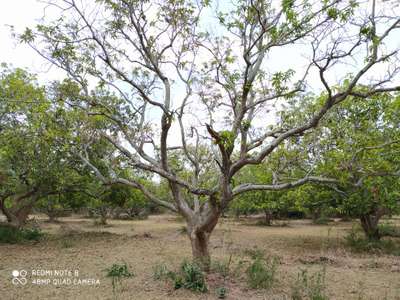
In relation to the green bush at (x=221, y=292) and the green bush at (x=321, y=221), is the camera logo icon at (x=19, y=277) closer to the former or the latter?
the green bush at (x=221, y=292)

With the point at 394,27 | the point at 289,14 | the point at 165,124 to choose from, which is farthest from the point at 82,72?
the point at 394,27

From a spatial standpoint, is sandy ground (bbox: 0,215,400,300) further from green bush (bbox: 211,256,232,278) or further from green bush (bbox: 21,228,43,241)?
green bush (bbox: 21,228,43,241)

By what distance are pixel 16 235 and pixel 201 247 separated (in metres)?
8.33

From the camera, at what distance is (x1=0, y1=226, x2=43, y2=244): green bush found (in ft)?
35.4

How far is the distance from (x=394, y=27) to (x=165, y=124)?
14.1ft

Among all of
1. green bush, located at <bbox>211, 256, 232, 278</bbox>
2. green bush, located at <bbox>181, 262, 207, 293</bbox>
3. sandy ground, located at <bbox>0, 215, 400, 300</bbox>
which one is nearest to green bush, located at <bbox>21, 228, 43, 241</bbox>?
sandy ground, located at <bbox>0, 215, 400, 300</bbox>

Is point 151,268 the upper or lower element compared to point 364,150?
lower

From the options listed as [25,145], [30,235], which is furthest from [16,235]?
[25,145]

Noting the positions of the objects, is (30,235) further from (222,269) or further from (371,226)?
(371,226)

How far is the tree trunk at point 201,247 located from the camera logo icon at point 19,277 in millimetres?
3475

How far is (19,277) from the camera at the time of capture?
20.7ft

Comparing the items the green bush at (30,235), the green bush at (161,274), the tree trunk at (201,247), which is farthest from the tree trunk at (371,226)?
the green bush at (30,235)

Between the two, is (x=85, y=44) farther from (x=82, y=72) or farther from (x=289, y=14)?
(x=289, y=14)

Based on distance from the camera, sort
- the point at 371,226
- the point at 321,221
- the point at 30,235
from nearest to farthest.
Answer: the point at 30,235 → the point at 371,226 → the point at 321,221
